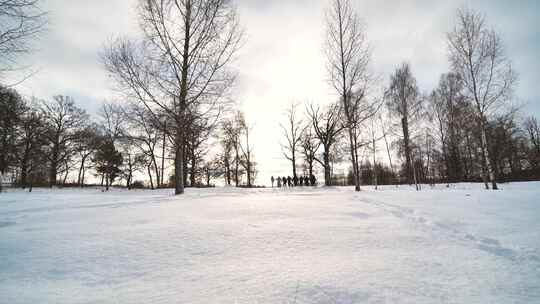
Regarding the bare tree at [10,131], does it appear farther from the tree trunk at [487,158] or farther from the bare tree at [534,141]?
the bare tree at [534,141]

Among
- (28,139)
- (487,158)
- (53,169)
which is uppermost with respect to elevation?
(28,139)

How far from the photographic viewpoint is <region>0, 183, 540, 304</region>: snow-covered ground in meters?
1.88

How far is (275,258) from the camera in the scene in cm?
248

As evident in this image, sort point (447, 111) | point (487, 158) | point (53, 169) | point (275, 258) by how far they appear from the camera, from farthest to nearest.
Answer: point (53, 169)
point (447, 111)
point (487, 158)
point (275, 258)

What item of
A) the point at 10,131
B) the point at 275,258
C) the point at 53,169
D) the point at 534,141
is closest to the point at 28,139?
the point at 10,131

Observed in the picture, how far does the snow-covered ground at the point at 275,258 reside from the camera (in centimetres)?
188

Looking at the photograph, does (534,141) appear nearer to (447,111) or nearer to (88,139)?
(447,111)

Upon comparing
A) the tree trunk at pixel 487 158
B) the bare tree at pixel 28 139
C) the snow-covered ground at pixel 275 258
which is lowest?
the snow-covered ground at pixel 275 258

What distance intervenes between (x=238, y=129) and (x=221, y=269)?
29851mm

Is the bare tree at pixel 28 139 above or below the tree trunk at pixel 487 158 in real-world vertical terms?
above

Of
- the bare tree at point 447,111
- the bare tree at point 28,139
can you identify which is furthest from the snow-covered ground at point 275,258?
the bare tree at point 28,139

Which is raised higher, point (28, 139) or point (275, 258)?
point (28, 139)

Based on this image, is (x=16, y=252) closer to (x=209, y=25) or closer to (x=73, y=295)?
(x=73, y=295)

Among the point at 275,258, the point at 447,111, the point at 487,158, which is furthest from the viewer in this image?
the point at 447,111
